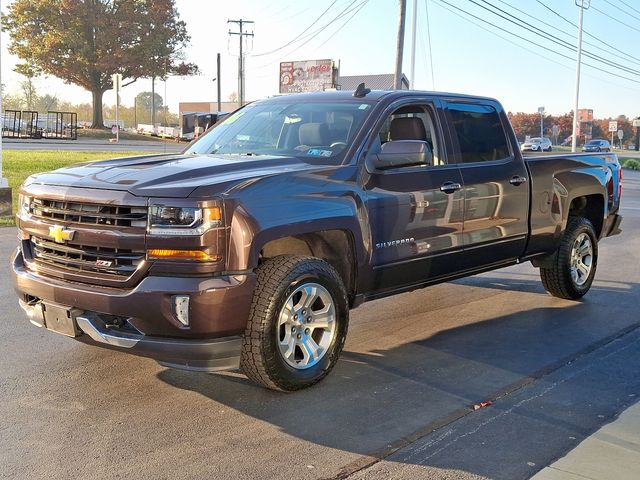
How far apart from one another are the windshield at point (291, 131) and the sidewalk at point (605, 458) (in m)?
2.41

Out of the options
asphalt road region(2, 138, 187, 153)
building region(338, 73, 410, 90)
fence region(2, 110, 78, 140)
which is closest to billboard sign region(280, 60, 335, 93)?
building region(338, 73, 410, 90)

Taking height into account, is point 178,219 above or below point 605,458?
above

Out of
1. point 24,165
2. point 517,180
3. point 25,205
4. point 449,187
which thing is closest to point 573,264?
point 517,180

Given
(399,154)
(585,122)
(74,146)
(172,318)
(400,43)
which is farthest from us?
(585,122)

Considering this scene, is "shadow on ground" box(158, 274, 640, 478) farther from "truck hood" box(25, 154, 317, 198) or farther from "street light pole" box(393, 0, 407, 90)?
"street light pole" box(393, 0, 407, 90)

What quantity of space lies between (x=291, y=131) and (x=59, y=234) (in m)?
1.99

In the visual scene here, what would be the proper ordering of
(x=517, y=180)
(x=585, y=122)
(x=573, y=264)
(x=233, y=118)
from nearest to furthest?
(x=233, y=118) → (x=517, y=180) → (x=573, y=264) → (x=585, y=122)

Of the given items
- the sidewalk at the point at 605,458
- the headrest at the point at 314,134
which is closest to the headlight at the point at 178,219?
the headrest at the point at 314,134

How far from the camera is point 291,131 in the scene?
561 cm

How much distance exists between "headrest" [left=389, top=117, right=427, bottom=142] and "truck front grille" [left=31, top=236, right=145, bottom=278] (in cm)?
240

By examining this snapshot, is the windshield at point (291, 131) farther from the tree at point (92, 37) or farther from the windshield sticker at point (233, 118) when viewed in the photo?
the tree at point (92, 37)

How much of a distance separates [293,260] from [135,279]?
3.24ft

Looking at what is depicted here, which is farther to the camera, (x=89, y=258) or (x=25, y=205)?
(x=25, y=205)

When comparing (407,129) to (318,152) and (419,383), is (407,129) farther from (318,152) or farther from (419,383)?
(419,383)
